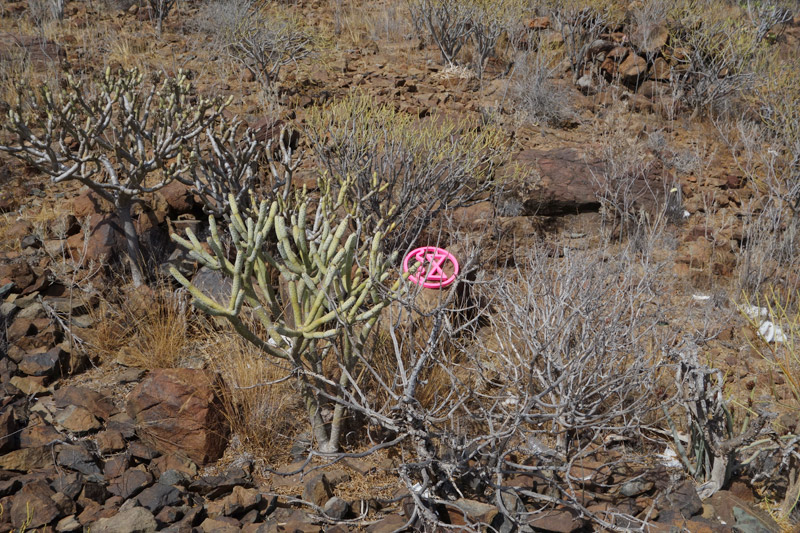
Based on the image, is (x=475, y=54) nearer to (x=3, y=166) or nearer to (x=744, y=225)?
(x=744, y=225)

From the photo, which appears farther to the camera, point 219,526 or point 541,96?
point 541,96

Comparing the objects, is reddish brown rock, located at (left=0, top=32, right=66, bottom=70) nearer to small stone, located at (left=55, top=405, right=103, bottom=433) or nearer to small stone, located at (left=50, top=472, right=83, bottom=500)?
small stone, located at (left=55, top=405, right=103, bottom=433)

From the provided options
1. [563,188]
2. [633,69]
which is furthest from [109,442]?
[633,69]

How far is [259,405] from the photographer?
3539 millimetres

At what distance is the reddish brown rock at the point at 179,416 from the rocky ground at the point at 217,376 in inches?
0.4

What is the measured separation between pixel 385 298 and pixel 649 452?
5.66ft

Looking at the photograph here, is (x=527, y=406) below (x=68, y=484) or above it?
above

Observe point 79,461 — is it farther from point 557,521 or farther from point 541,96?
point 541,96

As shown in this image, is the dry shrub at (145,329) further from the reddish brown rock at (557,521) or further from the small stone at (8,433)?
the reddish brown rock at (557,521)

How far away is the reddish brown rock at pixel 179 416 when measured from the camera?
11.0ft

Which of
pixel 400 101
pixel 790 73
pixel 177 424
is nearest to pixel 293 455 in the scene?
pixel 177 424

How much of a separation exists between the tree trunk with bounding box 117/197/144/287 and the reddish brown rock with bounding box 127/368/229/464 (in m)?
1.57

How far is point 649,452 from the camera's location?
354 cm

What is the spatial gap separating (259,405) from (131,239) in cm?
211
